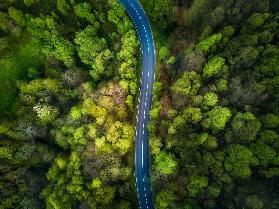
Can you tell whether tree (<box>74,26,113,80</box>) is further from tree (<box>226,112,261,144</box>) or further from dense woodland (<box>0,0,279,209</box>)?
tree (<box>226,112,261,144</box>)

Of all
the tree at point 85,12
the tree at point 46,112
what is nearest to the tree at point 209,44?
the tree at point 85,12

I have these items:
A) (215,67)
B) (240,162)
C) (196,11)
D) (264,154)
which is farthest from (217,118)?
(196,11)

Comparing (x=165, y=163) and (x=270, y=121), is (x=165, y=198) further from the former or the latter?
(x=270, y=121)

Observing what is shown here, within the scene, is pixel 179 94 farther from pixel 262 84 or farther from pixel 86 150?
pixel 86 150

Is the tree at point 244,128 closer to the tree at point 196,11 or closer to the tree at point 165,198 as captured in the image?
the tree at point 165,198

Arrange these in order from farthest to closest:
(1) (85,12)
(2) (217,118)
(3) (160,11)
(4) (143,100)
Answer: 1. (1) (85,12)
2. (4) (143,100)
3. (3) (160,11)
4. (2) (217,118)

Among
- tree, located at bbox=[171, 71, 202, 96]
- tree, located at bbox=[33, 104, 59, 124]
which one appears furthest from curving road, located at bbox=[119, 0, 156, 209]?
tree, located at bbox=[33, 104, 59, 124]
